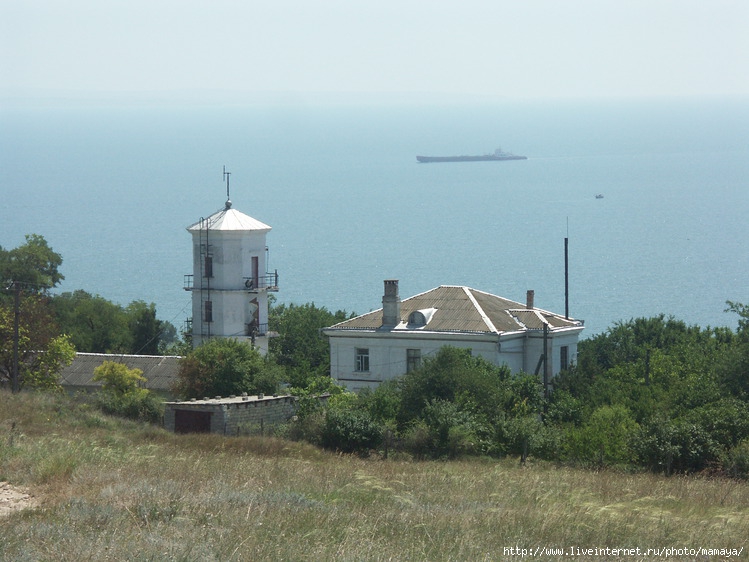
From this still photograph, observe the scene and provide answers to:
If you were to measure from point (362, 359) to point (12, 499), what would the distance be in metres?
33.1

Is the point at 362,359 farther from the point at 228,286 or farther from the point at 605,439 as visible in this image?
the point at 605,439

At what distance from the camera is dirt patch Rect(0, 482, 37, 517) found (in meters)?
13.3

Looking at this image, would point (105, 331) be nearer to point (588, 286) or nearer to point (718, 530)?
point (718, 530)

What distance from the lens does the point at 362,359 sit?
46.7 metres

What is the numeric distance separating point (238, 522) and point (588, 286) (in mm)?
122579

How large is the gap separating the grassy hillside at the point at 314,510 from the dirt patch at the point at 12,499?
7.1 inches

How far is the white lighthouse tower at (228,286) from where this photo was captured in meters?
54.0

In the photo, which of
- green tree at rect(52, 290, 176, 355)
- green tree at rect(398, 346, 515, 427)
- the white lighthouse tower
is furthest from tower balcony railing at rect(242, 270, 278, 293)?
green tree at rect(398, 346, 515, 427)

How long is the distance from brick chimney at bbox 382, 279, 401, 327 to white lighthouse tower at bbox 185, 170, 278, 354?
913cm

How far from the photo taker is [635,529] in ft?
42.6

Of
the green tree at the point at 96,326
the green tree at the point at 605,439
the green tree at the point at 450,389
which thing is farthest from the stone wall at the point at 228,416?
the green tree at the point at 96,326

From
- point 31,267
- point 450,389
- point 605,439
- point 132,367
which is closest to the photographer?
point 605,439

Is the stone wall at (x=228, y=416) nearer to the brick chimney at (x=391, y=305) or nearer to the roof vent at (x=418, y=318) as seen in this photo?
the roof vent at (x=418, y=318)

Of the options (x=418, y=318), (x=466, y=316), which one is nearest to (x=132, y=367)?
(x=418, y=318)
